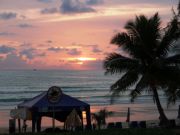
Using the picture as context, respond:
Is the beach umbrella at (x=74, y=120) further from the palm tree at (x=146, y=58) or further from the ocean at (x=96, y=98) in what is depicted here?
the ocean at (x=96, y=98)

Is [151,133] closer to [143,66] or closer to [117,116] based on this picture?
[143,66]

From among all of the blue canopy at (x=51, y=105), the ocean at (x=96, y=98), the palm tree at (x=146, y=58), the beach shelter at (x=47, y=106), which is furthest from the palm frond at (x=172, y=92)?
the ocean at (x=96, y=98)

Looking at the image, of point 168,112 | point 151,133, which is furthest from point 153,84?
point 168,112

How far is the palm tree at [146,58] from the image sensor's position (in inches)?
891

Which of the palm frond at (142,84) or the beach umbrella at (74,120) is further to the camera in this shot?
the palm frond at (142,84)

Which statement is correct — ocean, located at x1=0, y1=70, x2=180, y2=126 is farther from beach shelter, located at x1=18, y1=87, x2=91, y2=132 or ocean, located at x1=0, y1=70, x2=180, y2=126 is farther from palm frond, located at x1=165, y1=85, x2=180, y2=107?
beach shelter, located at x1=18, y1=87, x2=91, y2=132

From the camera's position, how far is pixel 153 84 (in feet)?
74.9

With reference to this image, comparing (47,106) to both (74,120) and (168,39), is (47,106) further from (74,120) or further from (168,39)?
(168,39)

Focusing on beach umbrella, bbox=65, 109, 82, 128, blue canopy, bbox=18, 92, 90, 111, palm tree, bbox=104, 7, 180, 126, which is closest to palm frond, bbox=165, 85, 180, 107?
palm tree, bbox=104, 7, 180, 126

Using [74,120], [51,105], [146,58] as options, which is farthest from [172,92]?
[51,105]

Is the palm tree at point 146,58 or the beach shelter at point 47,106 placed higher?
the palm tree at point 146,58

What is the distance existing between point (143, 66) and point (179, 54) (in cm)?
203

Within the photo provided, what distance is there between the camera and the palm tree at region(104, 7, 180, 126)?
74.2 ft

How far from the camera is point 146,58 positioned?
23.1m
